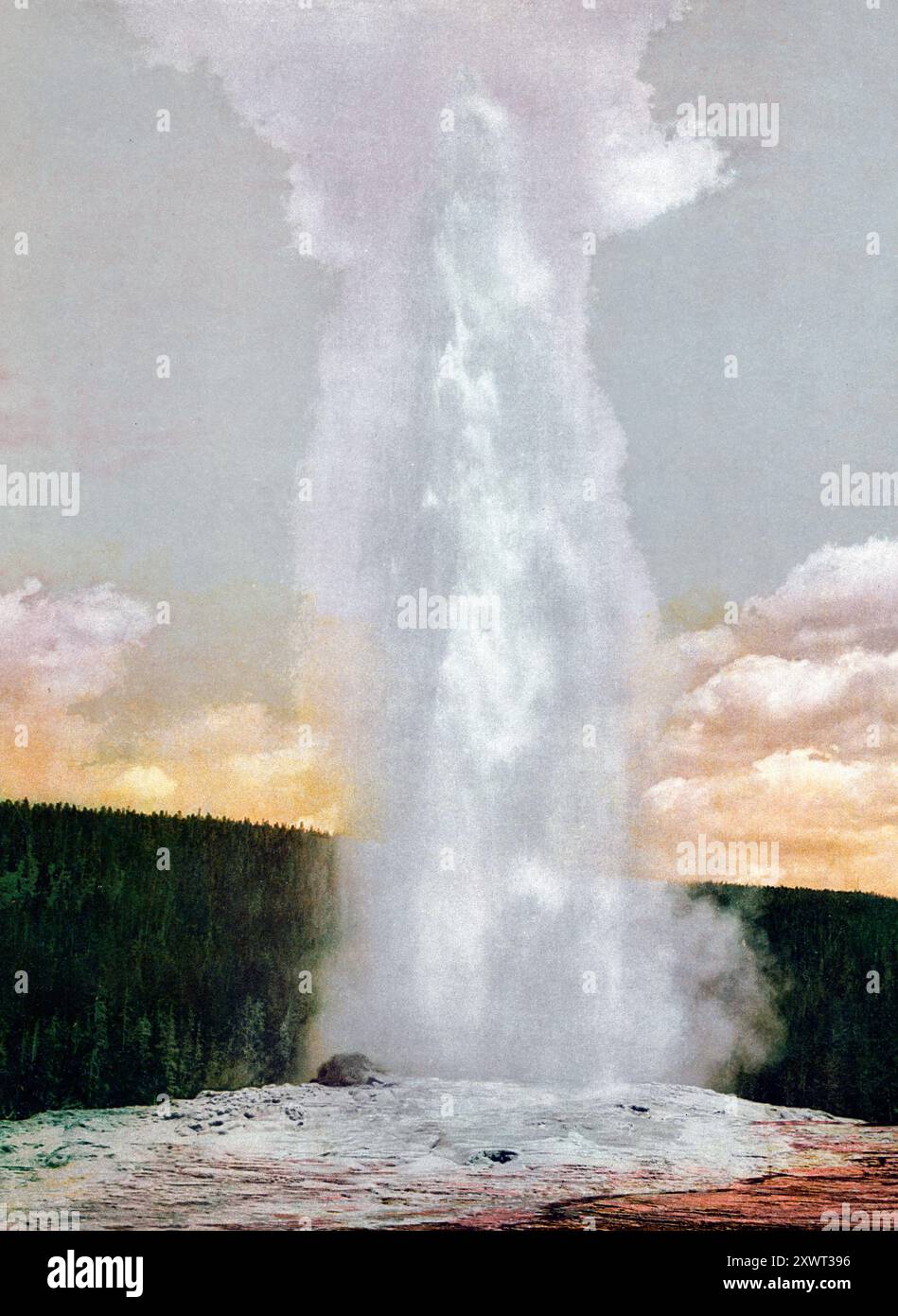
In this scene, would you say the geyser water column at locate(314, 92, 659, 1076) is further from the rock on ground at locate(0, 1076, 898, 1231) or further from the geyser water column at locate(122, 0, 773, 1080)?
the rock on ground at locate(0, 1076, 898, 1231)

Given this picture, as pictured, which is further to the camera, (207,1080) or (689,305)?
(689,305)

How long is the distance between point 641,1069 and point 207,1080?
6052 millimetres

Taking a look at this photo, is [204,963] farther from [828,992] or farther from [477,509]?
[828,992]

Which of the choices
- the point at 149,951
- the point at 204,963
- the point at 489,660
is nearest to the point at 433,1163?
the point at 204,963

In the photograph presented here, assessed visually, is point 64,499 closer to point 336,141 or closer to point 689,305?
point 336,141

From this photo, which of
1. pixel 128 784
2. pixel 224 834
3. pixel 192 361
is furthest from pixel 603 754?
pixel 192 361

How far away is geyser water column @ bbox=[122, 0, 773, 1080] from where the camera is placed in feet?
63.1

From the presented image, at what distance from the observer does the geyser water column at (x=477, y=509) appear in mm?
19234

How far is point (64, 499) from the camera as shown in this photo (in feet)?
64.3

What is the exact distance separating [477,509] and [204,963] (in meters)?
7.55

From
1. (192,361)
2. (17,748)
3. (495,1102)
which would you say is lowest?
(495,1102)

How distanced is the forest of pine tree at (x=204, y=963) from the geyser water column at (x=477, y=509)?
742mm

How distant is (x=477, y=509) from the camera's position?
1969 centimetres

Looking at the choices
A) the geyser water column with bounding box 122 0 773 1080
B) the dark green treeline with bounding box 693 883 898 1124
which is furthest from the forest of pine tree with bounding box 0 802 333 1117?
the dark green treeline with bounding box 693 883 898 1124
